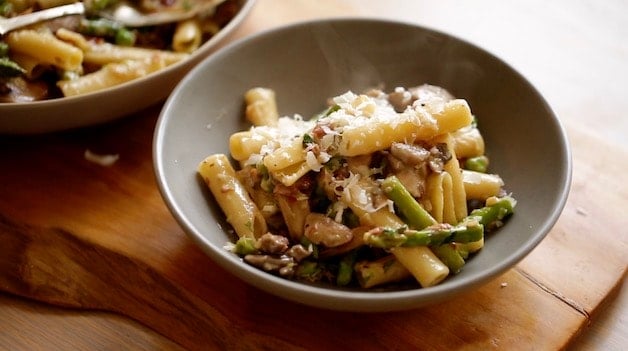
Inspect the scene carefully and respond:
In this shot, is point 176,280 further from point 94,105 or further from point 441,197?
point 441,197

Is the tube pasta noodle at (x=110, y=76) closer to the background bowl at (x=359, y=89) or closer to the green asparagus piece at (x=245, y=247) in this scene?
the background bowl at (x=359, y=89)

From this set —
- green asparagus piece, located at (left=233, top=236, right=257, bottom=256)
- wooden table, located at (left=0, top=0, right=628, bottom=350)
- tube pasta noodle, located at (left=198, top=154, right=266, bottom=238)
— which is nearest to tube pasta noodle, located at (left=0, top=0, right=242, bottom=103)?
wooden table, located at (left=0, top=0, right=628, bottom=350)

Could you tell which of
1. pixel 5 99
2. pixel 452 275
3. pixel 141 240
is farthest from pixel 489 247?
pixel 5 99

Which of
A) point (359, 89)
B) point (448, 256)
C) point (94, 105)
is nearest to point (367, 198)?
point (448, 256)

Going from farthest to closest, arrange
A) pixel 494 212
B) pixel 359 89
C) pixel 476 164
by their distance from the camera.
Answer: pixel 359 89 < pixel 476 164 < pixel 494 212

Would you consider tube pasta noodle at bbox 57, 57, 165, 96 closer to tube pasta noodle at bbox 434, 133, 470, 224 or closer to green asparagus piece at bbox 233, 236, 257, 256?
green asparagus piece at bbox 233, 236, 257, 256

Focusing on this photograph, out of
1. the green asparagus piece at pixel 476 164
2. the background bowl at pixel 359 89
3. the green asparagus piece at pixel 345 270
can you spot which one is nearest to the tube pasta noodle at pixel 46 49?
the background bowl at pixel 359 89
